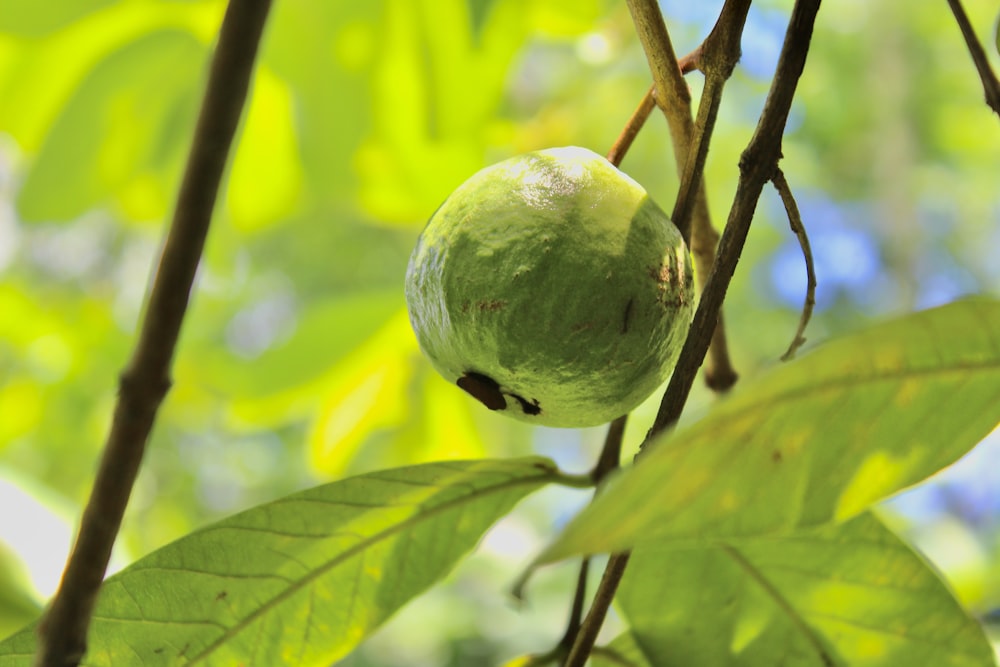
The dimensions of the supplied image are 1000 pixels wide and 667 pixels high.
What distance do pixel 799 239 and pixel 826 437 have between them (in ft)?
0.80

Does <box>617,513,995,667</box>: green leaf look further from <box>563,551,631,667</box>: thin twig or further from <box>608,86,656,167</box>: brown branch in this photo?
<box>608,86,656,167</box>: brown branch

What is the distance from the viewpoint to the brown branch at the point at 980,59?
0.74m

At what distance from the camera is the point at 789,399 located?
1.87 ft

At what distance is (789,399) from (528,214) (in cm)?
25

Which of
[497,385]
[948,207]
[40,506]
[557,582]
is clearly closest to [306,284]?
[557,582]

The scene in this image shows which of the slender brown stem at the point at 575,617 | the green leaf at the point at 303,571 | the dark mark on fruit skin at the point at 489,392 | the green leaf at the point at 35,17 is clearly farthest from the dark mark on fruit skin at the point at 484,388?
the green leaf at the point at 35,17

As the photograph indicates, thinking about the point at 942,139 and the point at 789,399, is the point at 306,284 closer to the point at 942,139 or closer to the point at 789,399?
the point at 942,139

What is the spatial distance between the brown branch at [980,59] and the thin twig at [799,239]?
0.56 ft

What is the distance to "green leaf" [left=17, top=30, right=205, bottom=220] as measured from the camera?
5.54 feet

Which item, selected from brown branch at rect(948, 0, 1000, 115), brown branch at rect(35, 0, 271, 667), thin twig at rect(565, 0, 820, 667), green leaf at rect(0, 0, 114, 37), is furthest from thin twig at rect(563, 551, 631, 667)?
green leaf at rect(0, 0, 114, 37)

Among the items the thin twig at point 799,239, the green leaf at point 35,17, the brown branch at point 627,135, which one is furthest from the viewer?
the green leaf at point 35,17

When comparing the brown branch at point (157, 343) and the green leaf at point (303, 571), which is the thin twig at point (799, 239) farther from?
the brown branch at point (157, 343)

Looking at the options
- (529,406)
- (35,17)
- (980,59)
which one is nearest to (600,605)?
Answer: (529,406)

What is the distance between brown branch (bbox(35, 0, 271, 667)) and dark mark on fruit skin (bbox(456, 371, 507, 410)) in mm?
316
